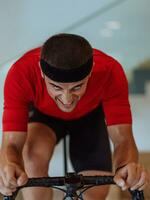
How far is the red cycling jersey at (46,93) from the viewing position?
1521 mm

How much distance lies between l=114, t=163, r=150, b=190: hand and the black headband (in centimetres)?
29

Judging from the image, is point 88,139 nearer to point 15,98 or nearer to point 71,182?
point 15,98

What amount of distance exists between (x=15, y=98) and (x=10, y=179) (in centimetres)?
37

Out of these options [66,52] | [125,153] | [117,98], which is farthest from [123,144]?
[66,52]

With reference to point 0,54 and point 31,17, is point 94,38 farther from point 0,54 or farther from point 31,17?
point 0,54

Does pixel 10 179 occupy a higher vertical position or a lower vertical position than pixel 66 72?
lower

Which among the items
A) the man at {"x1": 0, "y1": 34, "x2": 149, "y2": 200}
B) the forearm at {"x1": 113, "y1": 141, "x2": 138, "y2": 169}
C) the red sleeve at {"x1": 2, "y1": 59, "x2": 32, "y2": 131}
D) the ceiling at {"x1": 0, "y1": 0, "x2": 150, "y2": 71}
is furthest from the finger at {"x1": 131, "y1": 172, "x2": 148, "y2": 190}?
the ceiling at {"x1": 0, "y1": 0, "x2": 150, "y2": 71}

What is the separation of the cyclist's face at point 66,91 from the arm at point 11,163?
0.20 metres

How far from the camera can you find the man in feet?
4.36

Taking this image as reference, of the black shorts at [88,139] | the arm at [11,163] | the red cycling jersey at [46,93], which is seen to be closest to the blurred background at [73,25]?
the black shorts at [88,139]

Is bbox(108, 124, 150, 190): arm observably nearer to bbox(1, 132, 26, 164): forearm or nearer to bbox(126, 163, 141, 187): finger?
bbox(126, 163, 141, 187): finger

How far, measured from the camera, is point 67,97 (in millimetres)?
1375

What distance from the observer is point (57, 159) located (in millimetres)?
2705

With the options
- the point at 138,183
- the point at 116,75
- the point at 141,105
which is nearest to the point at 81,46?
the point at 116,75
